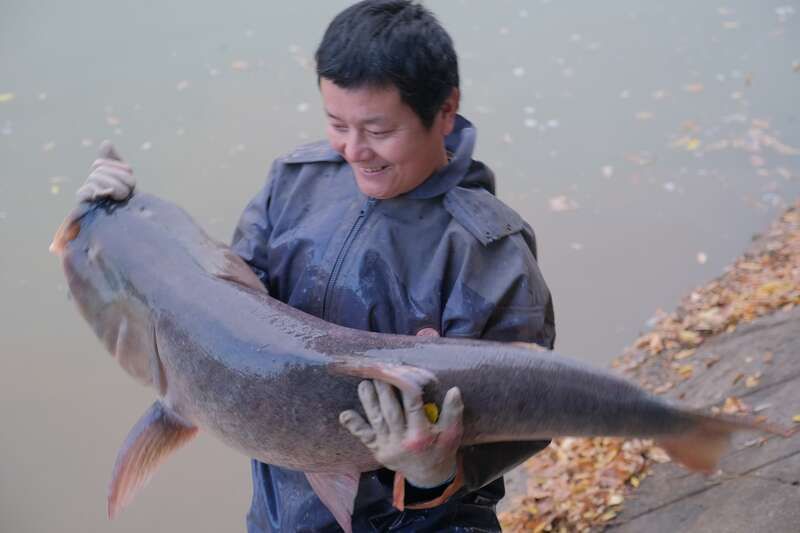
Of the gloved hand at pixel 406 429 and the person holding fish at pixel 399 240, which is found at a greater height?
the person holding fish at pixel 399 240

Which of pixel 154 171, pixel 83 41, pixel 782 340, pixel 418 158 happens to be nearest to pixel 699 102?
pixel 782 340

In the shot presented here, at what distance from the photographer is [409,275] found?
7.48 feet

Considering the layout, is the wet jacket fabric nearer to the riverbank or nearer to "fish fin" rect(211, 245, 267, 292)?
"fish fin" rect(211, 245, 267, 292)

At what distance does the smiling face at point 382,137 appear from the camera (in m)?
2.16

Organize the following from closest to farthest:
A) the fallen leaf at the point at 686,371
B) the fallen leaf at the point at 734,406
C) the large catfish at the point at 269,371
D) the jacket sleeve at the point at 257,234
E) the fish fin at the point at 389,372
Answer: the fish fin at the point at 389,372 < the large catfish at the point at 269,371 < the jacket sleeve at the point at 257,234 < the fallen leaf at the point at 734,406 < the fallen leaf at the point at 686,371

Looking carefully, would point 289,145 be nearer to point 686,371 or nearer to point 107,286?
point 686,371

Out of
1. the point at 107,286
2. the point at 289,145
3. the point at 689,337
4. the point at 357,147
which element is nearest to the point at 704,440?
the point at 357,147

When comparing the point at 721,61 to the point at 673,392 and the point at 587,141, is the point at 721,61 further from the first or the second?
the point at 673,392

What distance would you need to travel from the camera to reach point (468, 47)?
8172 mm

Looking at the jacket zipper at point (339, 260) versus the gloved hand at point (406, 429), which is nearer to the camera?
the gloved hand at point (406, 429)

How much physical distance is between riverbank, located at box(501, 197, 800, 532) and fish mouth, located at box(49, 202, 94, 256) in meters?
2.45

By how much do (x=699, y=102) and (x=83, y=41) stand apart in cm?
544

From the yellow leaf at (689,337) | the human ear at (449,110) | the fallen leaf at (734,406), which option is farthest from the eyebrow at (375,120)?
the yellow leaf at (689,337)

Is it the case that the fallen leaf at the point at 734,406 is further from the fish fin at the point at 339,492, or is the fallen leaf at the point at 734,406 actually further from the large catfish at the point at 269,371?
the fish fin at the point at 339,492
